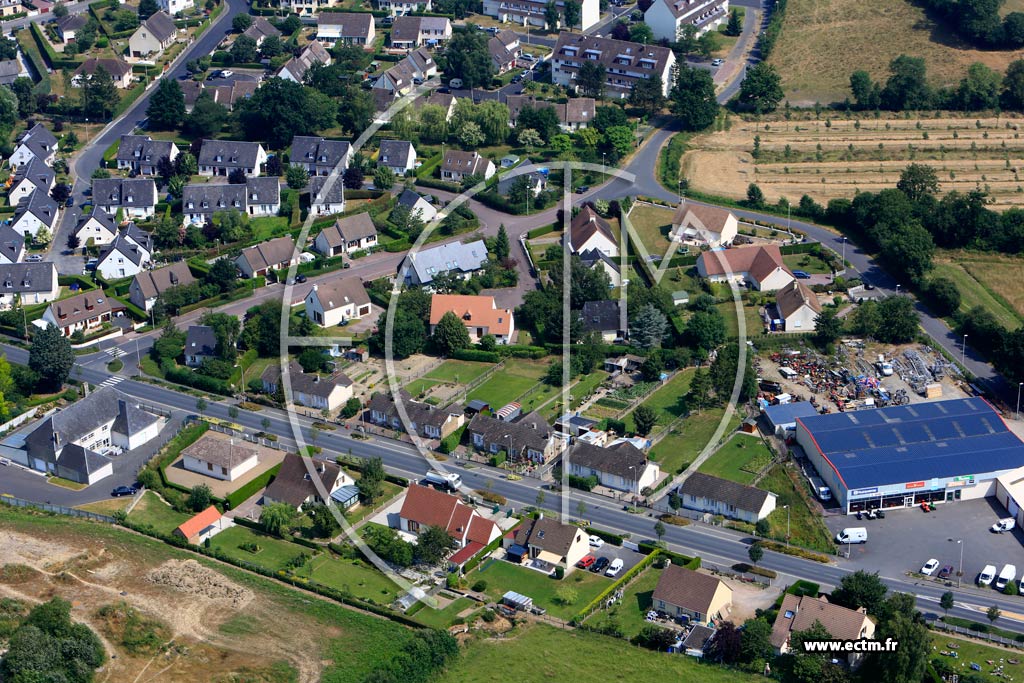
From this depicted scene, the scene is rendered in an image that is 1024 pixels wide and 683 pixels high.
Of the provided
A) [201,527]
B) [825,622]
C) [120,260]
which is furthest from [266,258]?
[825,622]

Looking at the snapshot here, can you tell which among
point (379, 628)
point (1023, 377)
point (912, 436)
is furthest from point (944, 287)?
point (379, 628)

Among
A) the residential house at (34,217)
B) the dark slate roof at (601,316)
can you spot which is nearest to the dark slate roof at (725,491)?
the dark slate roof at (601,316)

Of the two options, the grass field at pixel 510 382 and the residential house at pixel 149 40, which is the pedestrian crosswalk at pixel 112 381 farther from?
the residential house at pixel 149 40

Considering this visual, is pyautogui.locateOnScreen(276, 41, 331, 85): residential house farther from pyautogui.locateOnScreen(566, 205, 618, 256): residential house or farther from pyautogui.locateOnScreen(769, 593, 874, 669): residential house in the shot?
pyautogui.locateOnScreen(769, 593, 874, 669): residential house

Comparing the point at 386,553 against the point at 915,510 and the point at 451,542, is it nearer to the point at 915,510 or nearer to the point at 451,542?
the point at 451,542

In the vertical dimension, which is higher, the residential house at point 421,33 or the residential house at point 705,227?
the residential house at point 421,33

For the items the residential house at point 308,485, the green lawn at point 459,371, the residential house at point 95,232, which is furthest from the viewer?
the residential house at point 95,232
